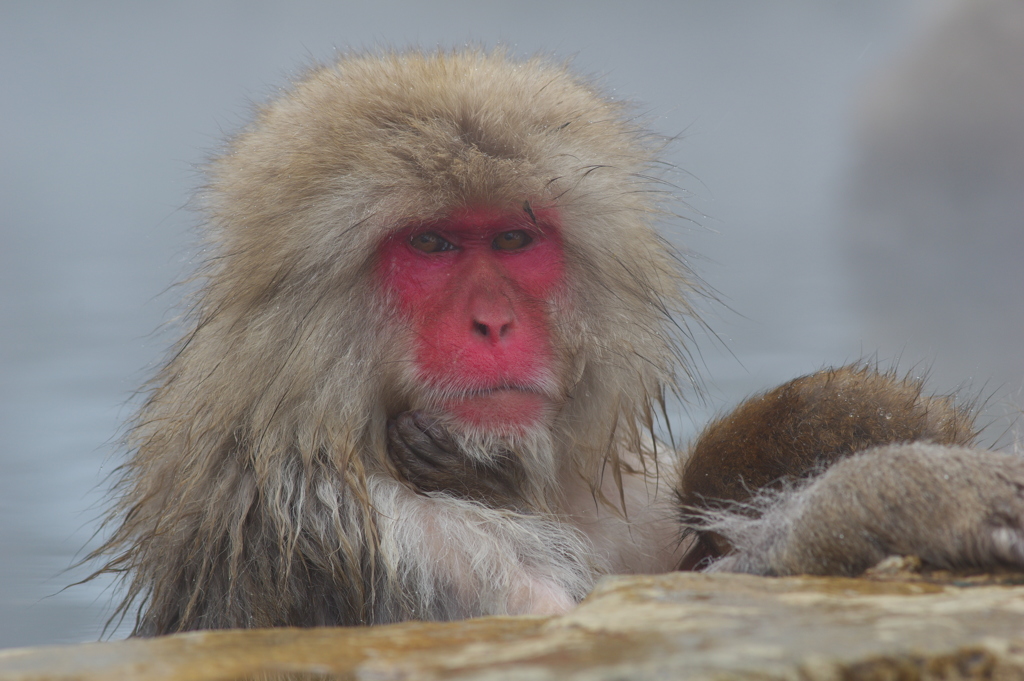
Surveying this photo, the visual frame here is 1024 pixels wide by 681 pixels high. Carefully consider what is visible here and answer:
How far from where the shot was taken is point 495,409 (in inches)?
86.0

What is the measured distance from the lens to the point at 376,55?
2.69m

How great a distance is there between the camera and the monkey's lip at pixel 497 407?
218 cm

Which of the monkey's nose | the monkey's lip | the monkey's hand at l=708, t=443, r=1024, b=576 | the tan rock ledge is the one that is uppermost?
the monkey's nose

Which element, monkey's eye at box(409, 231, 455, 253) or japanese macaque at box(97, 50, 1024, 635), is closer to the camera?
japanese macaque at box(97, 50, 1024, 635)

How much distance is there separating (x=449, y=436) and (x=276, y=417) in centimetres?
37

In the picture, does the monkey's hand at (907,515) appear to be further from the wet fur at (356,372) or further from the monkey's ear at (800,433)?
the wet fur at (356,372)

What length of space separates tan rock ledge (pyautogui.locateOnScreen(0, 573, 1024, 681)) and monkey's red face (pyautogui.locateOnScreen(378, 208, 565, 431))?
0.69 m

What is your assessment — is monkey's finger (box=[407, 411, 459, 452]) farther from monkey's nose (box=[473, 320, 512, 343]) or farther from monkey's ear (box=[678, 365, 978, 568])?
monkey's ear (box=[678, 365, 978, 568])

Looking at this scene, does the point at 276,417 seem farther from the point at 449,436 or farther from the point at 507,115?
the point at 507,115

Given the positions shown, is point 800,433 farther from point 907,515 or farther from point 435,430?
point 435,430

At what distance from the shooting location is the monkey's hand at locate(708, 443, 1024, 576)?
1.64 meters

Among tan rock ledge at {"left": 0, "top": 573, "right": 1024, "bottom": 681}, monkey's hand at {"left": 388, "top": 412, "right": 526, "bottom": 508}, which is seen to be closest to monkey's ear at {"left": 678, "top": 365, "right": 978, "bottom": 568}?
monkey's hand at {"left": 388, "top": 412, "right": 526, "bottom": 508}

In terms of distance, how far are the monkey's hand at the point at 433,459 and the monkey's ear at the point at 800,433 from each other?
482 mm

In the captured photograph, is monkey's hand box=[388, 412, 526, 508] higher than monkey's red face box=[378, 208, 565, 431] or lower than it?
lower
